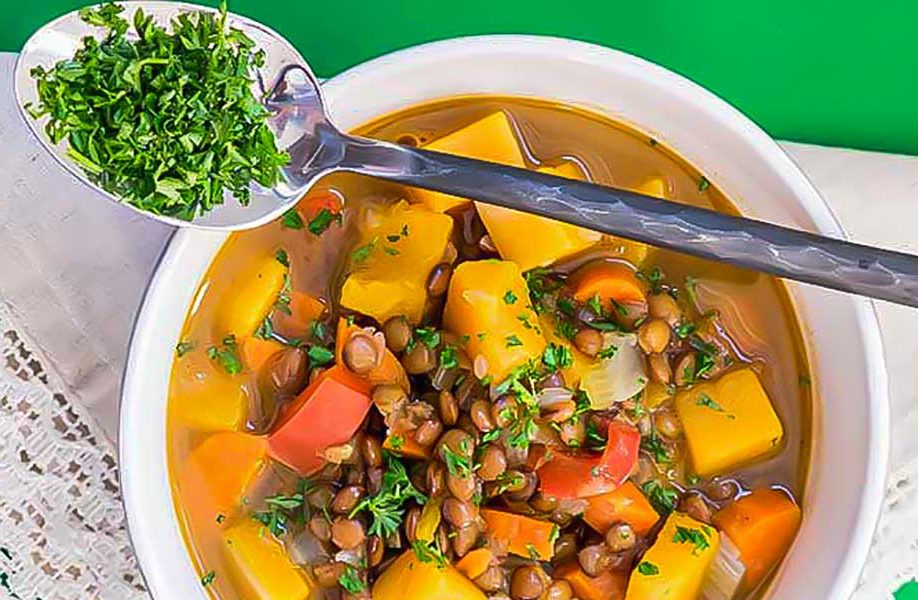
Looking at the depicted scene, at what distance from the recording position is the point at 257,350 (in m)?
1.71

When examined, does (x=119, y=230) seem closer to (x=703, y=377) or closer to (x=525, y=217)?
(x=525, y=217)

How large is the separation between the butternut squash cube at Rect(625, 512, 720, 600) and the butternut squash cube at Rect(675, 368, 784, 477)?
8 cm

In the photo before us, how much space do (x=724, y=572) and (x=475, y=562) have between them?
0.29 m

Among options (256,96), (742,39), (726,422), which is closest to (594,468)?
(726,422)

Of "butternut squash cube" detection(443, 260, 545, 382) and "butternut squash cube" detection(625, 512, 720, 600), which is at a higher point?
"butternut squash cube" detection(443, 260, 545, 382)

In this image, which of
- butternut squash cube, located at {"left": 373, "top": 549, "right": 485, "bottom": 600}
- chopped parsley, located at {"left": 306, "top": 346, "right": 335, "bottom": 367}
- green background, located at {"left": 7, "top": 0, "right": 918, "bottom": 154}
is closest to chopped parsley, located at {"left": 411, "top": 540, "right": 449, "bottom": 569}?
butternut squash cube, located at {"left": 373, "top": 549, "right": 485, "bottom": 600}

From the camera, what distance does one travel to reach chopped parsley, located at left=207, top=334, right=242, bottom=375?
1712 mm

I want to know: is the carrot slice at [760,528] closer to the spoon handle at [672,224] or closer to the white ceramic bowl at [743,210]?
the white ceramic bowl at [743,210]

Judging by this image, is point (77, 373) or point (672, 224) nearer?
point (672, 224)

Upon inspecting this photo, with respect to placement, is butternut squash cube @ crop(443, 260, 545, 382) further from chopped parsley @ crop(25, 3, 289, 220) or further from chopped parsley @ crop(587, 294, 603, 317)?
chopped parsley @ crop(25, 3, 289, 220)

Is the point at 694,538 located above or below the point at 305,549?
above

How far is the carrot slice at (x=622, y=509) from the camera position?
166 cm

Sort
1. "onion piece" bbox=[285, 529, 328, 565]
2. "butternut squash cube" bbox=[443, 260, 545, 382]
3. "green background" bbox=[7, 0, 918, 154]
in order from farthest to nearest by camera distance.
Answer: "green background" bbox=[7, 0, 918, 154] < "onion piece" bbox=[285, 529, 328, 565] < "butternut squash cube" bbox=[443, 260, 545, 382]

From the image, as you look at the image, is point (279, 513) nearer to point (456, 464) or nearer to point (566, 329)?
point (456, 464)
